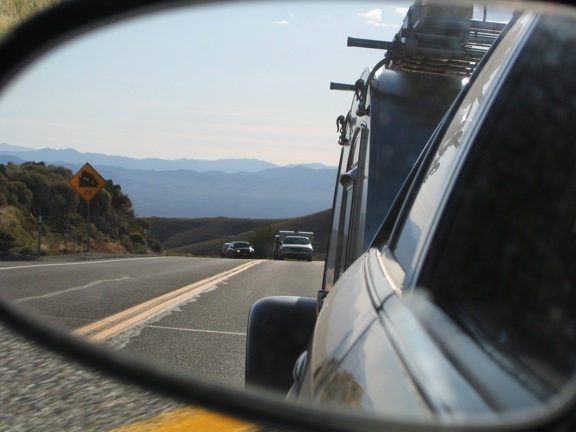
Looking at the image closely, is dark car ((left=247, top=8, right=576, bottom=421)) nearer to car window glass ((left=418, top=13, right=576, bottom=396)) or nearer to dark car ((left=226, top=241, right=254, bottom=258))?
car window glass ((left=418, top=13, right=576, bottom=396))

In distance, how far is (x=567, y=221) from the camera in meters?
1.82

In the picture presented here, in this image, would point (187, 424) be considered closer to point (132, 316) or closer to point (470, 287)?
point (470, 287)

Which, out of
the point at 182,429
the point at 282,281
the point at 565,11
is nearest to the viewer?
the point at 565,11

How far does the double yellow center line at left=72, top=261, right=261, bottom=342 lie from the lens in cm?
794

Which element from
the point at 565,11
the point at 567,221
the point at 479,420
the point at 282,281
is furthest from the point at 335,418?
the point at 282,281

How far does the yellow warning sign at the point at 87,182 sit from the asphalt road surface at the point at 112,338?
9018 millimetres

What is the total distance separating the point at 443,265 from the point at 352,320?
328 mm

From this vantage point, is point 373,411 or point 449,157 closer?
point 373,411

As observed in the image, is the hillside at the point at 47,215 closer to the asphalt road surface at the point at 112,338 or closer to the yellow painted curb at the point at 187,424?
the asphalt road surface at the point at 112,338

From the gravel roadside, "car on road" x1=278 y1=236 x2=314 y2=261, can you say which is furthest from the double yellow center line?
"car on road" x1=278 y1=236 x2=314 y2=261

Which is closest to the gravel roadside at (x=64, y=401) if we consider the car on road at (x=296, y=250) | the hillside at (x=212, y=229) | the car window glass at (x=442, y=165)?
the car window glass at (x=442, y=165)

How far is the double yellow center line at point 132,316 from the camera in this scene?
794cm

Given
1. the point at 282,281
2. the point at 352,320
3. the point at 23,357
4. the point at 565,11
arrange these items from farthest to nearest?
the point at 282,281
the point at 23,357
the point at 352,320
the point at 565,11

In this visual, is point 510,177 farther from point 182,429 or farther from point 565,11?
point 182,429
